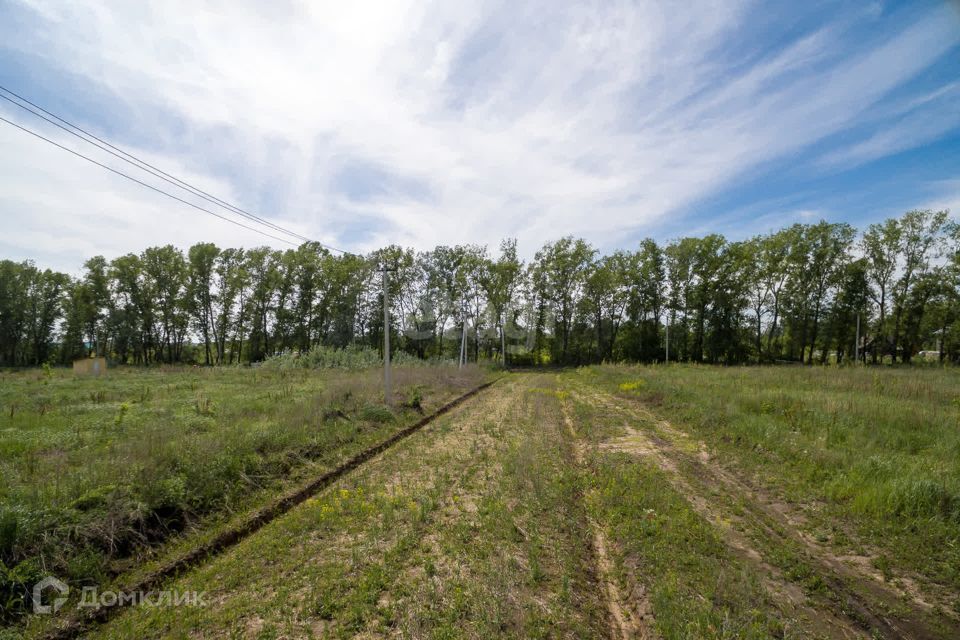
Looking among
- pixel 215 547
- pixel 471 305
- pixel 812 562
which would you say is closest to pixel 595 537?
pixel 812 562

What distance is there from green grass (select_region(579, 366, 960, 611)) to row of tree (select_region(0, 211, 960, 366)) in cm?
3606

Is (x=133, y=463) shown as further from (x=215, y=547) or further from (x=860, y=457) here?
(x=860, y=457)

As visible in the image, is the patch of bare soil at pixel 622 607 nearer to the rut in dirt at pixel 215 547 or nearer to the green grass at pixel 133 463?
the rut in dirt at pixel 215 547

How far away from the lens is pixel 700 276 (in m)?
49.8

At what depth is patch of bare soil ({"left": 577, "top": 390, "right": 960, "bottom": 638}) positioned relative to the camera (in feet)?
12.6

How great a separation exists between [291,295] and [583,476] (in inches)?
2164

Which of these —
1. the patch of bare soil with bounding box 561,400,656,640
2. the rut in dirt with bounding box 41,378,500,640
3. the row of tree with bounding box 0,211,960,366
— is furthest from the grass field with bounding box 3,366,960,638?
the row of tree with bounding box 0,211,960,366

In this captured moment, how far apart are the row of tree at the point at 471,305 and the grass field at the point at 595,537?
38935 millimetres

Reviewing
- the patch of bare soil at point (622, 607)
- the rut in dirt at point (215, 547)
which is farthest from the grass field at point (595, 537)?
the rut in dirt at point (215, 547)

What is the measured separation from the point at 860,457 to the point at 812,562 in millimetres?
4440

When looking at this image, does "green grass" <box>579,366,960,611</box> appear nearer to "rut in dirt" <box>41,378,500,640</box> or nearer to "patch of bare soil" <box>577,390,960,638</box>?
"patch of bare soil" <box>577,390,960,638</box>

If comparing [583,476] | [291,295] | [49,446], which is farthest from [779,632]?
[291,295]

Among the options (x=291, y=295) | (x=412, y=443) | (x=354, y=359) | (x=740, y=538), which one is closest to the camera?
(x=740, y=538)

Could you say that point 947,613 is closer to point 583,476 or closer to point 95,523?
point 583,476
